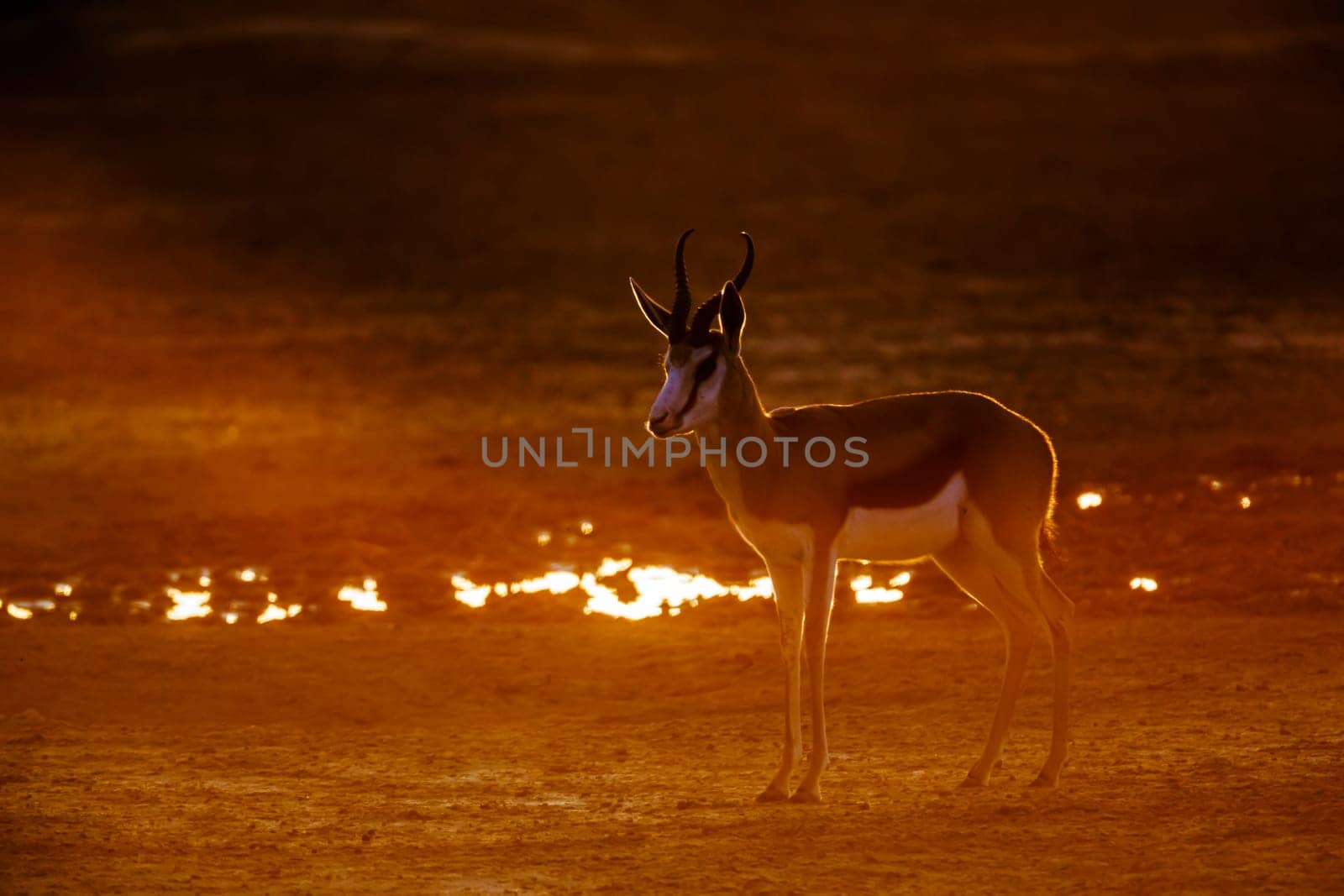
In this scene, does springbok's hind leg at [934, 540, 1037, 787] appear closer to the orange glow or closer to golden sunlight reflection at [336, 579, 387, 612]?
golden sunlight reflection at [336, 579, 387, 612]

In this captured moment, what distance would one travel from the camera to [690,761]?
10758mm

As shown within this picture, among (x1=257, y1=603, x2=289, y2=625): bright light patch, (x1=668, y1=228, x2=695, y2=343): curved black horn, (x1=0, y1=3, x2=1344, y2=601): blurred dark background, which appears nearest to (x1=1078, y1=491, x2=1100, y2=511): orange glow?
(x1=0, y1=3, x2=1344, y2=601): blurred dark background

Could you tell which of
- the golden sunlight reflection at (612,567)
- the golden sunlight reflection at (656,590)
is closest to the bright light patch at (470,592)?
the golden sunlight reflection at (656,590)

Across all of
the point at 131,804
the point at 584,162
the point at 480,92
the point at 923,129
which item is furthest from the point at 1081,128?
the point at 131,804

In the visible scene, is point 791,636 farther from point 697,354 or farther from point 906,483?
point 697,354

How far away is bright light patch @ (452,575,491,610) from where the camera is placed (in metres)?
15.4

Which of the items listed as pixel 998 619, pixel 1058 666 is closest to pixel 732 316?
pixel 998 619

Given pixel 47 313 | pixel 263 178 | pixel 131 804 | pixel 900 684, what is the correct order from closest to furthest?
pixel 131 804
pixel 900 684
pixel 47 313
pixel 263 178

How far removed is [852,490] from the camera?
31.6 ft

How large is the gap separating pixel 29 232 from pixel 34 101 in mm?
12240

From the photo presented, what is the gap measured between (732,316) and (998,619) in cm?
218

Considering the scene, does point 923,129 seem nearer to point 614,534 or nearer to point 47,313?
point 47,313

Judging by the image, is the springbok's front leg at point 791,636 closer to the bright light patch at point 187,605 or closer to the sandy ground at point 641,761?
the sandy ground at point 641,761

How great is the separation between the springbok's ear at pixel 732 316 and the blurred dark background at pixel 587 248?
6731 millimetres
